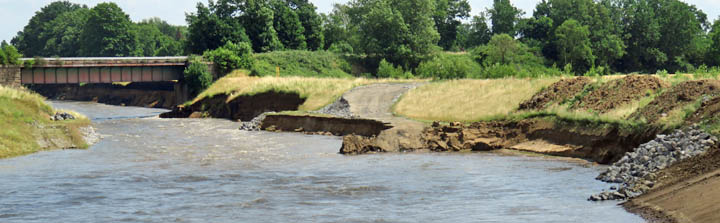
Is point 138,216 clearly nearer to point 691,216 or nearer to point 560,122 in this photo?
point 691,216

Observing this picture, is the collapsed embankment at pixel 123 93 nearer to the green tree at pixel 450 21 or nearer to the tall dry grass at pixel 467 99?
the tall dry grass at pixel 467 99

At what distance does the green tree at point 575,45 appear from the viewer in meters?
131

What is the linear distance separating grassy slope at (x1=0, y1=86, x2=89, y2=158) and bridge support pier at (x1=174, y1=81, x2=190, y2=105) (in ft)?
132

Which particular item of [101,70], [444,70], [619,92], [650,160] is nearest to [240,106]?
[101,70]

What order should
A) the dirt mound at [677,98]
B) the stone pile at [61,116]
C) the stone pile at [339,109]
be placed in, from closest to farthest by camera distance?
the dirt mound at [677,98]
the stone pile at [61,116]
the stone pile at [339,109]

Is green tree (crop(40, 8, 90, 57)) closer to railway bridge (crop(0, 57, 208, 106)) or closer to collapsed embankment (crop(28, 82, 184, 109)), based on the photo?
collapsed embankment (crop(28, 82, 184, 109))

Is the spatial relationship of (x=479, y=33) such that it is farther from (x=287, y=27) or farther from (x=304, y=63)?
(x=304, y=63)

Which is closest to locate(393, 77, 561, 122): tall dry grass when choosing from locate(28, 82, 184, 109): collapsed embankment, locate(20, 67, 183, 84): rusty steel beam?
locate(20, 67, 183, 84): rusty steel beam

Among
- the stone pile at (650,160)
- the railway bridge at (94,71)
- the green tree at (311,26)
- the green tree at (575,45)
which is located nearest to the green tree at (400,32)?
the green tree at (311,26)

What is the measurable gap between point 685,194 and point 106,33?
16788 centimetres

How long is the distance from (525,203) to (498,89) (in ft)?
108

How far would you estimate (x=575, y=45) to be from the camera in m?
133

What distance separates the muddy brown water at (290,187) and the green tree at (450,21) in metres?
116

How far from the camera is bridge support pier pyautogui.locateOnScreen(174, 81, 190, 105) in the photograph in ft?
322
